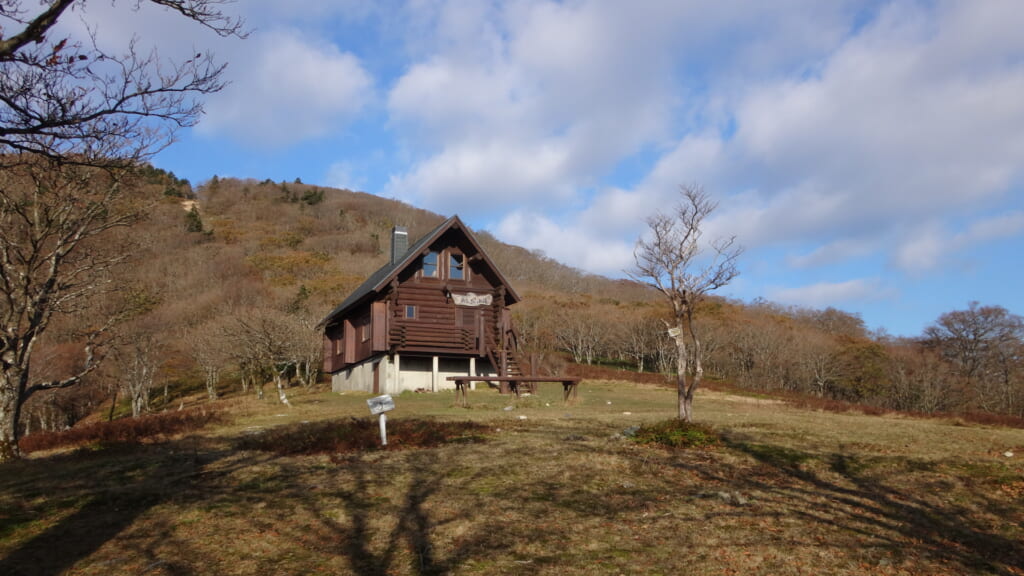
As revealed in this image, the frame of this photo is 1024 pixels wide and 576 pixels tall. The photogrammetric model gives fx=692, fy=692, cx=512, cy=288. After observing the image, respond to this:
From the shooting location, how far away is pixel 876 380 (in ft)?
179

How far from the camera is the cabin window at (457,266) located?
37.8 metres

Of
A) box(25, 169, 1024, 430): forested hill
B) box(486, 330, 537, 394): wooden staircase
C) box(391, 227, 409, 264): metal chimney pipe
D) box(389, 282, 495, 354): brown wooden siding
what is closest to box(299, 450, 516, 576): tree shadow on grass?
box(25, 169, 1024, 430): forested hill

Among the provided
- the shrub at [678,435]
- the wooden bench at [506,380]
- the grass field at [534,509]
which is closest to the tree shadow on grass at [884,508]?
the grass field at [534,509]

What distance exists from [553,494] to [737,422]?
32.7 ft

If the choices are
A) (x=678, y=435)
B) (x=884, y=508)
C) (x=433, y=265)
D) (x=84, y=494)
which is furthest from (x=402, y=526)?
(x=433, y=265)

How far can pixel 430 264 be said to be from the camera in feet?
122

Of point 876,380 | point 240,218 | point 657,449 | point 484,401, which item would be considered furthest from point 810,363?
point 240,218

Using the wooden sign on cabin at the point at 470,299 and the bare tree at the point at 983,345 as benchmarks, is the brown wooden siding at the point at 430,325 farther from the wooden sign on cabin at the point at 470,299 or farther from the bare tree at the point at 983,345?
the bare tree at the point at 983,345

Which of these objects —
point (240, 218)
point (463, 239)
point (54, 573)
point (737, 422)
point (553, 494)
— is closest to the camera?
point (54, 573)

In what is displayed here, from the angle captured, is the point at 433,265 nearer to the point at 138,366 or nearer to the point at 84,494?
the point at 138,366

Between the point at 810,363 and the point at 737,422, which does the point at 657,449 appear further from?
the point at 810,363

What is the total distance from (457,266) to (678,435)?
25017 millimetres

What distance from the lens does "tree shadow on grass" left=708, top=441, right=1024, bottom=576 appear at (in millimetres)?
7738

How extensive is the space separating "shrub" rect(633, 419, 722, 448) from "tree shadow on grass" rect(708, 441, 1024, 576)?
124cm
